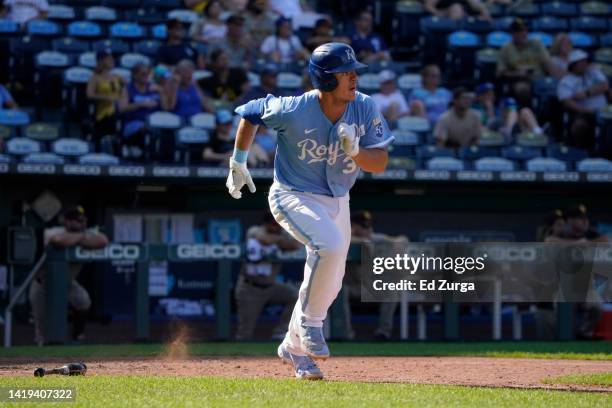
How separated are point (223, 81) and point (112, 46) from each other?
142 cm

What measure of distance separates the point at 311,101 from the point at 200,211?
7223mm

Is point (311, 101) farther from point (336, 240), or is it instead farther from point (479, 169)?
point (479, 169)

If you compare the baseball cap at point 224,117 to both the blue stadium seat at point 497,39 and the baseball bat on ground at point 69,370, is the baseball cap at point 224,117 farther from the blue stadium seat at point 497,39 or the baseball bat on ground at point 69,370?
the baseball bat on ground at point 69,370

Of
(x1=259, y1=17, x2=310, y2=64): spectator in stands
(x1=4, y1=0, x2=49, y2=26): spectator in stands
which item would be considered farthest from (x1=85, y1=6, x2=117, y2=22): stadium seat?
(x1=259, y1=17, x2=310, y2=64): spectator in stands

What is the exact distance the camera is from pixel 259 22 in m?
15.4

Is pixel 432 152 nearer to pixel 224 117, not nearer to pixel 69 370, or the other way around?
pixel 224 117

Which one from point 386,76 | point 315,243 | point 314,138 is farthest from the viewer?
point 386,76

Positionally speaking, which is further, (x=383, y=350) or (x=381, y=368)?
(x=383, y=350)

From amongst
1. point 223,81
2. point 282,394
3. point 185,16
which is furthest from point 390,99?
point 282,394

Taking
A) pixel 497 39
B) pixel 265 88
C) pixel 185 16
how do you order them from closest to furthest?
pixel 265 88 < pixel 185 16 < pixel 497 39

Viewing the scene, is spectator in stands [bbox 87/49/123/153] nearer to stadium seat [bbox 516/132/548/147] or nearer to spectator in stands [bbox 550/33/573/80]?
stadium seat [bbox 516/132/548/147]

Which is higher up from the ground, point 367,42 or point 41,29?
point 41,29

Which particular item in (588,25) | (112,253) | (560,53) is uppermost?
(588,25)

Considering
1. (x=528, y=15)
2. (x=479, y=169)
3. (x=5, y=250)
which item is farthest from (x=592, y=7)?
(x=5, y=250)
